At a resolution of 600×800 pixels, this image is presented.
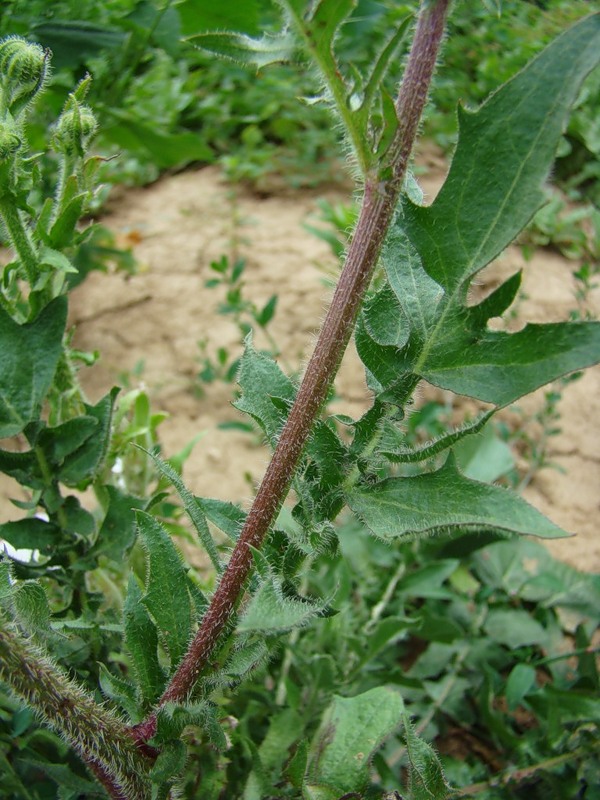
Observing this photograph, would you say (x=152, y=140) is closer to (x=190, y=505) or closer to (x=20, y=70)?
(x=20, y=70)

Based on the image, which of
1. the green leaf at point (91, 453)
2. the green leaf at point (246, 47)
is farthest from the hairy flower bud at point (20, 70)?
the green leaf at point (91, 453)

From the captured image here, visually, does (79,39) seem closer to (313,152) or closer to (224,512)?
(224,512)

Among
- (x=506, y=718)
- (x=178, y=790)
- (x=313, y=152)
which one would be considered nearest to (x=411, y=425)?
(x=506, y=718)

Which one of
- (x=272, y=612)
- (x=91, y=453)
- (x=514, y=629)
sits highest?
(x=272, y=612)

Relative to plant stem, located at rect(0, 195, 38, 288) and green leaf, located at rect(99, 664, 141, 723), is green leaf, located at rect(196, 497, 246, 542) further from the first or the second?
plant stem, located at rect(0, 195, 38, 288)

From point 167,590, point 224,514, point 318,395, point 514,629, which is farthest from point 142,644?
point 514,629

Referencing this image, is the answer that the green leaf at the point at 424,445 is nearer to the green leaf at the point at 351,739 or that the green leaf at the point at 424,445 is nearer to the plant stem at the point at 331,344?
the plant stem at the point at 331,344
